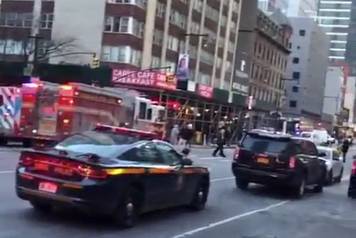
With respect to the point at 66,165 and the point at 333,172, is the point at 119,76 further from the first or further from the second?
the point at 66,165

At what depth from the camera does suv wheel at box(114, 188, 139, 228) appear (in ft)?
34.6

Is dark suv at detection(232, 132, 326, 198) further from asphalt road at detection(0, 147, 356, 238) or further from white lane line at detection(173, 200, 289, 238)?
white lane line at detection(173, 200, 289, 238)

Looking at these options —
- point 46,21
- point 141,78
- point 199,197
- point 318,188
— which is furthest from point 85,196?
point 46,21

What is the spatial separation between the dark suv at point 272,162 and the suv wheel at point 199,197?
15.1ft

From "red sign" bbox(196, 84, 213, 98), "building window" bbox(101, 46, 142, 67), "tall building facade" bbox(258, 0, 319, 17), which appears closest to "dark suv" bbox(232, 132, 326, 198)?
"building window" bbox(101, 46, 142, 67)

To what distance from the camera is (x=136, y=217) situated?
11.1 metres

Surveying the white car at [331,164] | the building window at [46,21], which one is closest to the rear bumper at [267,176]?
the white car at [331,164]

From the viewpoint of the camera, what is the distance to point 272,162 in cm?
1833

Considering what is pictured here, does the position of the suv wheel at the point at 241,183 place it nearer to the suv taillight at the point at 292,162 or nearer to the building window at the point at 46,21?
the suv taillight at the point at 292,162

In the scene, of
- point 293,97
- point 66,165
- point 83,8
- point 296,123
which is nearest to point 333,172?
point 66,165

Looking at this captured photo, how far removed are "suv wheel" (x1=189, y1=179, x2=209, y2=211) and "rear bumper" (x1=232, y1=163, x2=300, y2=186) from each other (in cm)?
456

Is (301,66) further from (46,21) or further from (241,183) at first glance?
(241,183)

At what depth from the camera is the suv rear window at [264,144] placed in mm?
18469

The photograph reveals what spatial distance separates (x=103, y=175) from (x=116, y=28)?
49.4 metres
